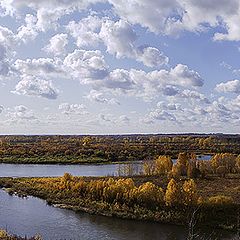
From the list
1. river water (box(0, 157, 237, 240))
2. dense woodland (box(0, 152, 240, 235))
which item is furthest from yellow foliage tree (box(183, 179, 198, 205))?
river water (box(0, 157, 237, 240))

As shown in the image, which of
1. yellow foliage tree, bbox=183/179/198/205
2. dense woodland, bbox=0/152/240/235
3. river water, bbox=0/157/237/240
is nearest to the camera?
river water, bbox=0/157/237/240

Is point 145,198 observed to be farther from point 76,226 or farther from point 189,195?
point 76,226

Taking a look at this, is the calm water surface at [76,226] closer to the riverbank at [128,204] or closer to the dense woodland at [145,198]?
the riverbank at [128,204]

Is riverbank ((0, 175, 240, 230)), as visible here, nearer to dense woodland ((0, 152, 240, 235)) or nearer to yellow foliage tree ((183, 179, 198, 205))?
dense woodland ((0, 152, 240, 235))

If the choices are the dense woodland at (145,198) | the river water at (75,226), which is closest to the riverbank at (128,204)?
the dense woodland at (145,198)

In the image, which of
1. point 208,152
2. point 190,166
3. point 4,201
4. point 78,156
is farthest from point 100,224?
point 208,152

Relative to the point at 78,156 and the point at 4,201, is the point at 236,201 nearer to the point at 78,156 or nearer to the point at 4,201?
the point at 4,201

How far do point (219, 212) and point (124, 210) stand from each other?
20.5ft

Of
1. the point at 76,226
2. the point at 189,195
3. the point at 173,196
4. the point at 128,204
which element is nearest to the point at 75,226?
Answer: the point at 76,226

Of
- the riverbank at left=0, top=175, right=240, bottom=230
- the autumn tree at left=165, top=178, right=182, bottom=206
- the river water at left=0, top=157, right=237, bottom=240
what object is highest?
the autumn tree at left=165, top=178, right=182, bottom=206

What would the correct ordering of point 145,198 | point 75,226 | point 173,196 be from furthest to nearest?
point 145,198 → point 173,196 → point 75,226

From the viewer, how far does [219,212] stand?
30047 mm

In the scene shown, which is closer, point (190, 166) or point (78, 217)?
point (78, 217)

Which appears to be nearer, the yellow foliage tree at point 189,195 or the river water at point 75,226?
the river water at point 75,226
